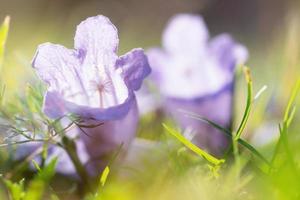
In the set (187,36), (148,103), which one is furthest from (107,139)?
(187,36)

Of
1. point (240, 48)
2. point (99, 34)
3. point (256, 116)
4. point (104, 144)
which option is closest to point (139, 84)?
point (99, 34)

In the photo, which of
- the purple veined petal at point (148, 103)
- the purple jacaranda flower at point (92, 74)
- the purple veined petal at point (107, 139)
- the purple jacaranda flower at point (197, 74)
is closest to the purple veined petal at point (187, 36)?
the purple jacaranda flower at point (197, 74)

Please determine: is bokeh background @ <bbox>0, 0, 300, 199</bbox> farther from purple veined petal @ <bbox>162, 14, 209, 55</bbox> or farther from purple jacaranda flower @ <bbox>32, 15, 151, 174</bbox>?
purple jacaranda flower @ <bbox>32, 15, 151, 174</bbox>

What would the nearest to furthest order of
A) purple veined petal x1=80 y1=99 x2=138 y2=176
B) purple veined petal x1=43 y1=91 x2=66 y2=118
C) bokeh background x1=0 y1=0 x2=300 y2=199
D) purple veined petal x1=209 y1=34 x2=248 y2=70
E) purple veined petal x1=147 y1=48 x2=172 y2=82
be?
purple veined petal x1=43 y1=91 x2=66 y2=118 < purple veined petal x1=80 y1=99 x2=138 y2=176 < purple veined petal x1=209 y1=34 x2=248 y2=70 < purple veined petal x1=147 y1=48 x2=172 y2=82 < bokeh background x1=0 y1=0 x2=300 y2=199

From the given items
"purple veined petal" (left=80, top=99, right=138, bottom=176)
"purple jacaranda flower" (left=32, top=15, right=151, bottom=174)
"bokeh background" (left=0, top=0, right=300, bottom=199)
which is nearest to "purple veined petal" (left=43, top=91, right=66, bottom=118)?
"purple jacaranda flower" (left=32, top=15, right=151, bottom=174)

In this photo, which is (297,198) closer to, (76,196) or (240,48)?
(76,196)

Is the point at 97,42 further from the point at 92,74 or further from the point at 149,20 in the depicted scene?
the point at 149,20
